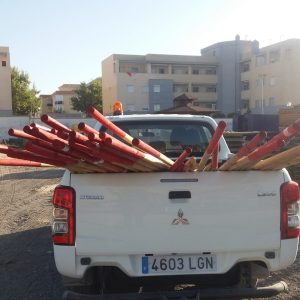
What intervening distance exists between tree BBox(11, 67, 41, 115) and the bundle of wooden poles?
64.7m

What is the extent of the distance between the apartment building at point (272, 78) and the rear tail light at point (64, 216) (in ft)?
163

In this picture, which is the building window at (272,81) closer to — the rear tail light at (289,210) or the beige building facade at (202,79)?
the beige building facade at (202,79)

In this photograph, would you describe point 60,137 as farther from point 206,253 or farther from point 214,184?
→ point 206,253

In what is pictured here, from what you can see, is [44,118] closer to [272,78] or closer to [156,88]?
[272,78]

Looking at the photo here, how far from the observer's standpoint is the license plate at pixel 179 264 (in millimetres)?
3436

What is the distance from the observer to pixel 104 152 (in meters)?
3.02

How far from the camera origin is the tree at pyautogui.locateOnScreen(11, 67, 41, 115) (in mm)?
65625

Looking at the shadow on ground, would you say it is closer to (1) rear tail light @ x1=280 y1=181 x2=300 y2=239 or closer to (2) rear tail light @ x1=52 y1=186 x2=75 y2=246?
(2) rear tail light @ x1=52 y1=186 x2=75 y2=246

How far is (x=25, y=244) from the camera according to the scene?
691 cm

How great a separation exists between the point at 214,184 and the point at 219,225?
0.99 ft

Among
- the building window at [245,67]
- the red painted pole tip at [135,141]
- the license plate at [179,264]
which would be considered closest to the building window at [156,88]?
the building window at [245,67]

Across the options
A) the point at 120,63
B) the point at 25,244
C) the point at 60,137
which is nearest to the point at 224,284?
the point at 60,137

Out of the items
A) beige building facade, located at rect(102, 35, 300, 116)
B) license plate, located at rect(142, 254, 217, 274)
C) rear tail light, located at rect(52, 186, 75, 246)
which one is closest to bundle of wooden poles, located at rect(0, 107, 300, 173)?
rear tail light, located at rect(52, 186, 75, 246)

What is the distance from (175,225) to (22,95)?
6557cm
